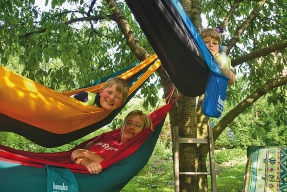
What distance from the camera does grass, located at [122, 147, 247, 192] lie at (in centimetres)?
527

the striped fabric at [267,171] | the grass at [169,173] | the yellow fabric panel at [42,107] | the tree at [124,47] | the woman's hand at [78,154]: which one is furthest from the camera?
the grass at [169,173]

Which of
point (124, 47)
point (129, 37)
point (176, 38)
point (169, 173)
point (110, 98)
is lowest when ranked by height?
point (169, 173)

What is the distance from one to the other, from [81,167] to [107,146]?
37 centimetres

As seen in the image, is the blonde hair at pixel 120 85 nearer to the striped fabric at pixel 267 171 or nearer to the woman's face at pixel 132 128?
the woman's face at pixel 132 128

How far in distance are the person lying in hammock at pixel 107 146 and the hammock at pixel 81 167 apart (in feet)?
0.16

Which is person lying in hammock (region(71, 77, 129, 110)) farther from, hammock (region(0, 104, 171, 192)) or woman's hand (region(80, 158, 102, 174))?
woman's hand (region(80, 158, 102, 174))

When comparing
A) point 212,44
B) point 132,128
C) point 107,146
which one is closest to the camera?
point 212,44

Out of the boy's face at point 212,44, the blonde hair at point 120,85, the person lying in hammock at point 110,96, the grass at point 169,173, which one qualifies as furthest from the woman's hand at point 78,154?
the grass at point 169,173

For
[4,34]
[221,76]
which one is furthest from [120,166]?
[4,34]

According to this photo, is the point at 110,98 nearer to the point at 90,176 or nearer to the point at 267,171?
the point at 90,176

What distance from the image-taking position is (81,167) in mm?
2035

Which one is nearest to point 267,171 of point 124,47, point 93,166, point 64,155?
point 93,166

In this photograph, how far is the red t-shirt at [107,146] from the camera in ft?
7.49

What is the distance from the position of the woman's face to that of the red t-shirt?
7cm
